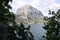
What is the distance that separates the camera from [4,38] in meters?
17.5

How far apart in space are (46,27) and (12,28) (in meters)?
7.70

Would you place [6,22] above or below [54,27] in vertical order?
above

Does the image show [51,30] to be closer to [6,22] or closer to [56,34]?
[56,34]

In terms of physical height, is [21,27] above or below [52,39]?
above

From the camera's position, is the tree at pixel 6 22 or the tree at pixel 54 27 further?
the tree at pixel 54 27

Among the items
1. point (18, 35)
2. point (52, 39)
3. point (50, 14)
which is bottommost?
point (52, 39)

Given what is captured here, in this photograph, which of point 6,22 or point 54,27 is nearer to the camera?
point 6,22

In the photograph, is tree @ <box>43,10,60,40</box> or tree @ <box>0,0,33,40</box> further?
tree @ <box>43,10,60,40</box>

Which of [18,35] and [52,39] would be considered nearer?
[18,35]

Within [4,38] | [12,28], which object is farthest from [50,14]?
[4,38]

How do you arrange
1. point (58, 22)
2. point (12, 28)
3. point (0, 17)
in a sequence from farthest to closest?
point (58, 22) → point (12, 28) → point (0, 17)

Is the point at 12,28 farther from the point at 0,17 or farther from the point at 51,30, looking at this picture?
the point at 51,30

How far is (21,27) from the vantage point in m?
21.2

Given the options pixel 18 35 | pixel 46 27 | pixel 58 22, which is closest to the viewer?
pixel 18 35
